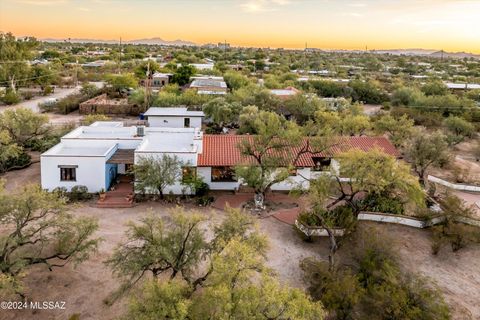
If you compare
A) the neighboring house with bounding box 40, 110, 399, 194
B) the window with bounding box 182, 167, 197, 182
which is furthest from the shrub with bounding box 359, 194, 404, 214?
the window with bounding box 182, 167, 197, 182

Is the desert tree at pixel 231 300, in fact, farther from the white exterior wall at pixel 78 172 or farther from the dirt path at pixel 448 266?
the white exterior wall at pixel 78 172

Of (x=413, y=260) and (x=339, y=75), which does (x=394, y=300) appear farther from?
(x=339, y=75)

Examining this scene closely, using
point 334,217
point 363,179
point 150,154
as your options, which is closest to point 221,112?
point 150,154

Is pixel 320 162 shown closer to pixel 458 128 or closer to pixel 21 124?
pixel 458 128

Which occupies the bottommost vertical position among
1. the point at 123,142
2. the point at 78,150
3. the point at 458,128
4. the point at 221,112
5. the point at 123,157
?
the point at 123,157

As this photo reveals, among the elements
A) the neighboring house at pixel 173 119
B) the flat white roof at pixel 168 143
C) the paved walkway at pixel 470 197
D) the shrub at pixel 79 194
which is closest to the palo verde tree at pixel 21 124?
the neighboring house at pixel 173 119

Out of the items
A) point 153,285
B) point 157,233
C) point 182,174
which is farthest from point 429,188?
point 153,285

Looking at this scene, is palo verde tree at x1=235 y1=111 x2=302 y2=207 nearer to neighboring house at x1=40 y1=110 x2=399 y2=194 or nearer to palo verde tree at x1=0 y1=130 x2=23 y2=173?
neighboring house at x1=40 y1=110 x2=399 y2=194
